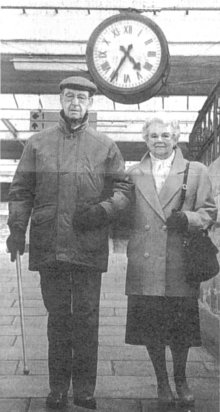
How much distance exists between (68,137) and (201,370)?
Answer: 1550 millimetres

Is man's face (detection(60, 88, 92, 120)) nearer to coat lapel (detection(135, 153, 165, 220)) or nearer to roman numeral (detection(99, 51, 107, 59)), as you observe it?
coat lapel (detection(135, 153, 165, 220))

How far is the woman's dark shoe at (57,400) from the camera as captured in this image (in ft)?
9.47

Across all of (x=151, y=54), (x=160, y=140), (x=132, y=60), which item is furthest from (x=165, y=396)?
(x=132, y=60)

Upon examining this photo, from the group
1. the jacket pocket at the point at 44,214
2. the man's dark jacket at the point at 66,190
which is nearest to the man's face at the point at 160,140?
the man's dark jacket at the point at 66,190

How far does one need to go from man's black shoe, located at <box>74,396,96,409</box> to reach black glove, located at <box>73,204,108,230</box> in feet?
2.42

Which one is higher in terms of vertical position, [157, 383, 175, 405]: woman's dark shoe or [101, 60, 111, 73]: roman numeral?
[101, 60, 111, 73]: roman numeral

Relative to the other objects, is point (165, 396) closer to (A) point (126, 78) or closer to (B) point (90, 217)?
(B) point (90, 217)

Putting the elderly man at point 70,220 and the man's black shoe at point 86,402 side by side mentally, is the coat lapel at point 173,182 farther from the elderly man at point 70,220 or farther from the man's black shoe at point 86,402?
the man's black shoe at point 86,402

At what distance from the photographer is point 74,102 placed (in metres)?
2.85

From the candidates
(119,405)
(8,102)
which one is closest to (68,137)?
(119,405)

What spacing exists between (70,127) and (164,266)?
742 millimetres

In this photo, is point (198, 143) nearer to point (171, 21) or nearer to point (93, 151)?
point (171, 21)

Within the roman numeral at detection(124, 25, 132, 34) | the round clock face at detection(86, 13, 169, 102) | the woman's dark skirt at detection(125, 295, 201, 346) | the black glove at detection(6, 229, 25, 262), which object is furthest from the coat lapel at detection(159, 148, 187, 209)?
the roman numeral at detection(124, 25, 132, 34)

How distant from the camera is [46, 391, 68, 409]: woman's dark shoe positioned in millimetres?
2887
